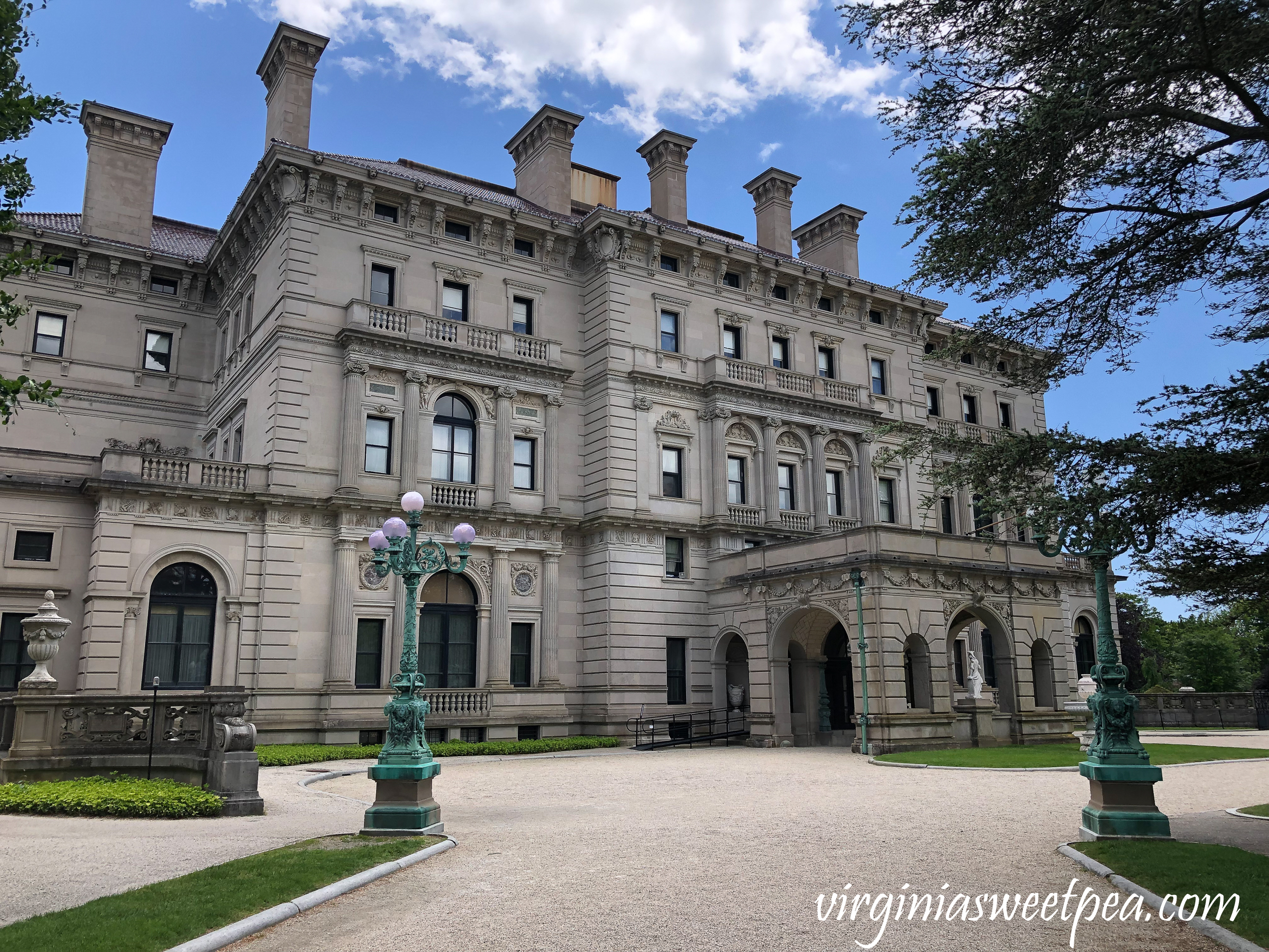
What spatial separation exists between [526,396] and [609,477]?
4146 mm

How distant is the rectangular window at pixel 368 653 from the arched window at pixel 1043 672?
2110 cm

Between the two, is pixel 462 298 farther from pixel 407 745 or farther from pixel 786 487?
pixel 407 745

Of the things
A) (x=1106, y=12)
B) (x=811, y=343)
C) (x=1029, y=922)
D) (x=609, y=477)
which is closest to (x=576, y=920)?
(x=1029, y=922)

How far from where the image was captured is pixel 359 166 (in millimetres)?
33938

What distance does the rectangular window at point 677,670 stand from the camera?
36375 millimetres

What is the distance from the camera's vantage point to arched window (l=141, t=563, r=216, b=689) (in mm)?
29578

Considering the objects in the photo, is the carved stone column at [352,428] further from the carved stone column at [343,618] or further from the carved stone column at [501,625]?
the carved stone column at [501,625]

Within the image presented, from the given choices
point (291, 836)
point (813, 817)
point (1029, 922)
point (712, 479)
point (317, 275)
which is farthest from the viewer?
point (712, 479)

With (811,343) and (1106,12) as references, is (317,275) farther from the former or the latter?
(1106,12)

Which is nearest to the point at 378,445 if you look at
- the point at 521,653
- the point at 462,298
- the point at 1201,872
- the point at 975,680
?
the point at 462,298

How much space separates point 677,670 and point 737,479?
7788 mm

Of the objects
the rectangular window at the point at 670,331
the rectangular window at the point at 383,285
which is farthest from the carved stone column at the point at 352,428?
the rectangular window at the point at 670,331

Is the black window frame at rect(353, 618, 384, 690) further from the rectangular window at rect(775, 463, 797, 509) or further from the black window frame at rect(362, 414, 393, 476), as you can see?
the rectangular window at rect(775, 463, 797, 509)

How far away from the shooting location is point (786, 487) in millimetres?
40656
